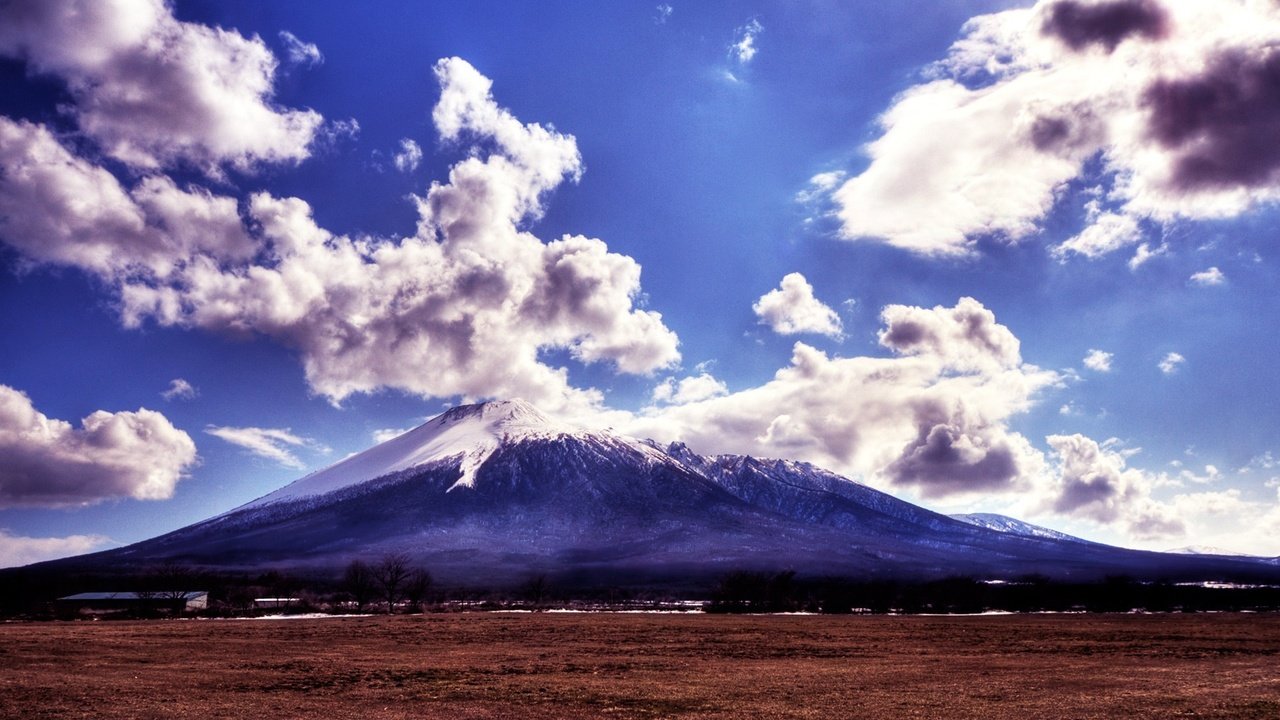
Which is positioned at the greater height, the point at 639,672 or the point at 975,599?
the point at 639,672

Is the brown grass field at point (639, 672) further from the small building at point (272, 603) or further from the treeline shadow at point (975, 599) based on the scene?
the small building at point (272, 603)

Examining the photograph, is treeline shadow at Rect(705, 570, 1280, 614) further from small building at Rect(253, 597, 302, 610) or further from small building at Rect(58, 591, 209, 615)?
small building at Rect(58, 591, 209, 615)

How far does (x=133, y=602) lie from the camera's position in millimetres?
104312

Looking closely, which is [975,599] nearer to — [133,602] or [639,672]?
[639,672]

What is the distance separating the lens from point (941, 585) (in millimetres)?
118500

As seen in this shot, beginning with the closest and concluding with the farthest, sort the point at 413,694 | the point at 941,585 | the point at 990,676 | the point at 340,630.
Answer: the point at 413,694 < the point at 990,676 < the point at 340,630 < the point at 941,585

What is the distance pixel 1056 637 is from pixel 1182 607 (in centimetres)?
5972

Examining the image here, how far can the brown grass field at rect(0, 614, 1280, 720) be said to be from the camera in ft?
89.2

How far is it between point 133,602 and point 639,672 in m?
93.0

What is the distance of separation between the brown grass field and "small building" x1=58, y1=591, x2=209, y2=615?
3393cm

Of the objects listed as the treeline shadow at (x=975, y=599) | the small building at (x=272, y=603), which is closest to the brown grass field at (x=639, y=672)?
the treeline shadow at (x=975, y=599)

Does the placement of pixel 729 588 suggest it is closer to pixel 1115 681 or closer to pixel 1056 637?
pixel 1056 637

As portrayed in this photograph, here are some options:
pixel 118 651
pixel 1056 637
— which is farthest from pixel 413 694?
pixel 1056 637

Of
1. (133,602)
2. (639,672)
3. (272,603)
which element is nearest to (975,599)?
(639,672)
